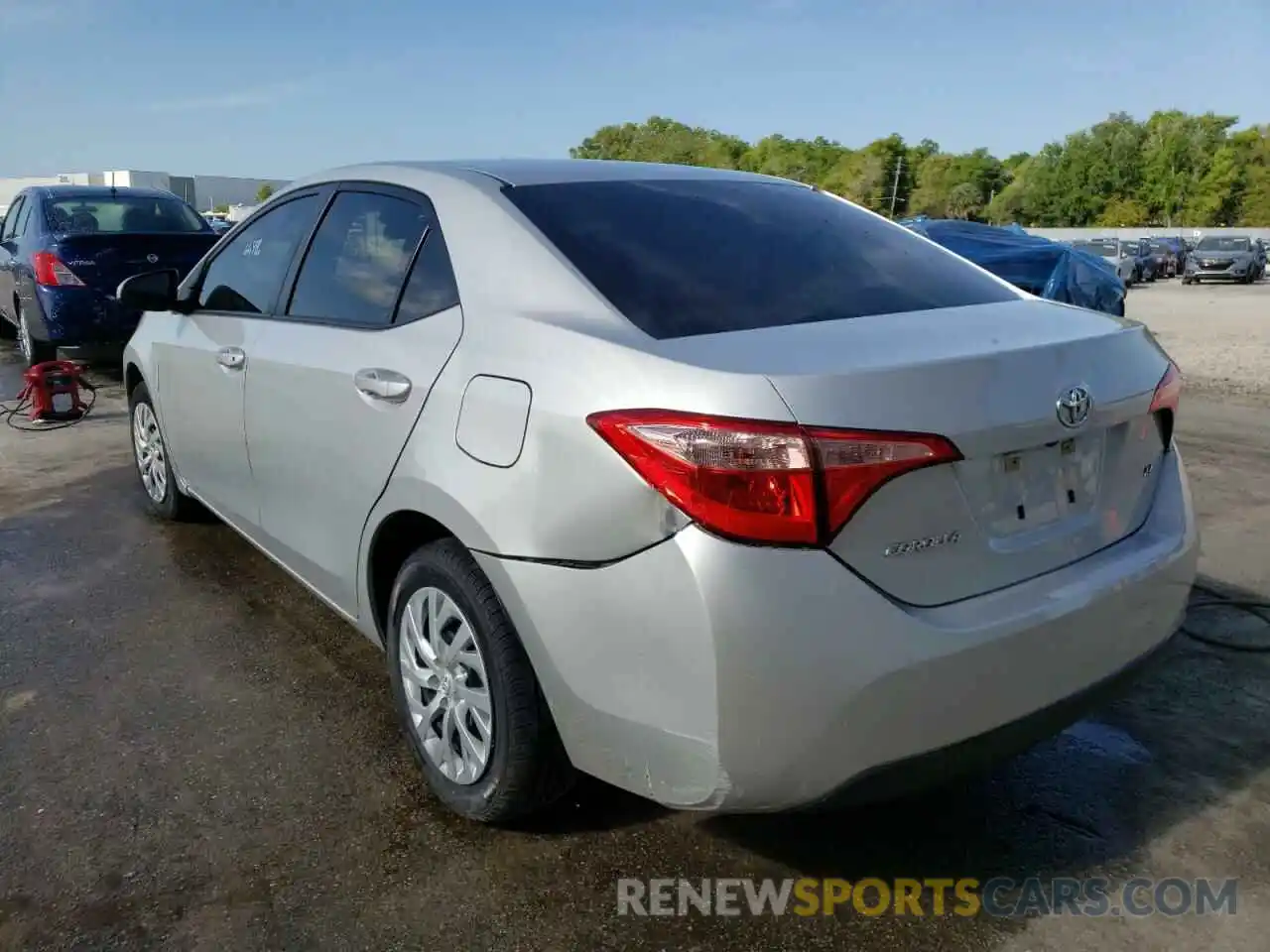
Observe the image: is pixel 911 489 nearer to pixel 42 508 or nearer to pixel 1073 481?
pixel 1073 481

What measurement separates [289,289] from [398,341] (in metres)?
0.95

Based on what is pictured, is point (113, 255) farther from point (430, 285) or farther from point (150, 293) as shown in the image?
point (430, 285)

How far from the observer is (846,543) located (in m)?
2.03

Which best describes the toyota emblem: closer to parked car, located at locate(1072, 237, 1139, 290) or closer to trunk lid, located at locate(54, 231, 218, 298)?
trunk lid, located at locate(54, 231, 218, 298)

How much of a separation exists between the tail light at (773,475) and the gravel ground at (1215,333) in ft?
30.1

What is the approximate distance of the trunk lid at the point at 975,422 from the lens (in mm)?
2062

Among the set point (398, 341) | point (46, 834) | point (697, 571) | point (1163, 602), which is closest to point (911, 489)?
point (697, 571)

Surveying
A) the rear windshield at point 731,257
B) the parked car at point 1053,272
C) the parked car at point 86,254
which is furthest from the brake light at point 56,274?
the parked car at point 1053,272

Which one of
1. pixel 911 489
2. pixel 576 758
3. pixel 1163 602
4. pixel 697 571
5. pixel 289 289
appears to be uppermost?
pixel 289 289

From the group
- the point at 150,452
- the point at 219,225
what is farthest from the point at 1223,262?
the point at 150,452

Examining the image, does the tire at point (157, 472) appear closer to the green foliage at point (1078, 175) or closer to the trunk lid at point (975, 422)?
the trunk lid at point (975, 422)

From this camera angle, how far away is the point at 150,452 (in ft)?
17.6

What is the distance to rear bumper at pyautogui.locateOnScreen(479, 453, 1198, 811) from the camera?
1998 millimetres

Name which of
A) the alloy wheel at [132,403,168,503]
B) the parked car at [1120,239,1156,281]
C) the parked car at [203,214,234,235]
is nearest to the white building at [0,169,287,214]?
the parked car at [203,214,234,235]
